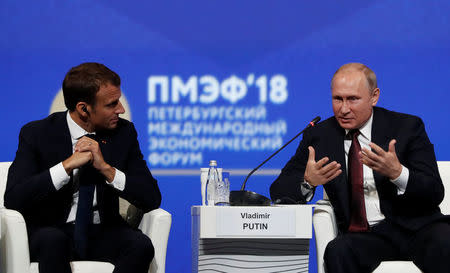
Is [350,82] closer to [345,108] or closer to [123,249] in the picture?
[345,108]

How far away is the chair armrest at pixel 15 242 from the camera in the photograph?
2721mm

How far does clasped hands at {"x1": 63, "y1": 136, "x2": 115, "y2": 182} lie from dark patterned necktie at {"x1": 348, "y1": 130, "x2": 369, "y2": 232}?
1052 millimetres

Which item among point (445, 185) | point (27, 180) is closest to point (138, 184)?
point (27, 180)

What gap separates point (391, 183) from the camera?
2.98 metres

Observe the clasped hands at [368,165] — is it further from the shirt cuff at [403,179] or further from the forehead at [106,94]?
the forehead at [106,94]

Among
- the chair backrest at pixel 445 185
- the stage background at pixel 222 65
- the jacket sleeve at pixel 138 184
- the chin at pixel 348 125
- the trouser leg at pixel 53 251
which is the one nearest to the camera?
the trouser leg at pixel 53 251

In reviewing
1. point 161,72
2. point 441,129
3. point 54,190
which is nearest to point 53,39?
point 161,72

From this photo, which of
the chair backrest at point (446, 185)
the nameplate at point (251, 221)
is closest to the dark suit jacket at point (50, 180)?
the nameplate at point (251, 221)

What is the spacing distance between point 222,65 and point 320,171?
1588 millimetres

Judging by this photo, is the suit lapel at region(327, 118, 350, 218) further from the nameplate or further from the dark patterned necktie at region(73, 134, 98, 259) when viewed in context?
the dark patterned necktie at region(73, 134, 98, 259)

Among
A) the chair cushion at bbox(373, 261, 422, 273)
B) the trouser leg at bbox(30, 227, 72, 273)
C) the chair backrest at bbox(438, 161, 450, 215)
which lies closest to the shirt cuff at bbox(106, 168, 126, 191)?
the trouser leg at bbox(30, 227, 72, 273)

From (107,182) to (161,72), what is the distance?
4.86 ft

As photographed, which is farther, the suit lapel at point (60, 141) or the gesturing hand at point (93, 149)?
the suit lapel at point (60, 141)

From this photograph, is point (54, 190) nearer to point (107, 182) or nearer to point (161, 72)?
point (107, 182)
